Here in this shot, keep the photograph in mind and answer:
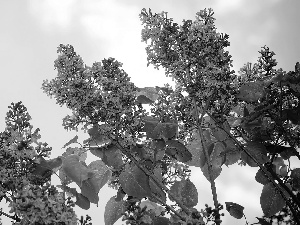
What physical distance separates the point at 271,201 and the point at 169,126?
1561mm

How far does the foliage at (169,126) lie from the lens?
12.3 feet

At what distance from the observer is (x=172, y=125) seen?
412cm

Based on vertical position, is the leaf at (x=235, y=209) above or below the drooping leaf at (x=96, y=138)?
below

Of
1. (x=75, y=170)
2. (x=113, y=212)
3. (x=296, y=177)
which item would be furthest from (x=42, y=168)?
(x=296, y=177)

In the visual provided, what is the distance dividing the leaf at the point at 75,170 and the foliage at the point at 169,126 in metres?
0.01

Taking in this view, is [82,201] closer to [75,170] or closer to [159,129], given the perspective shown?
[75,170]

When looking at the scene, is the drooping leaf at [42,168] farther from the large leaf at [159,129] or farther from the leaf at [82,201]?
the large leaf at [159,129]

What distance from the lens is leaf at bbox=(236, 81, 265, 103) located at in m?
4.03

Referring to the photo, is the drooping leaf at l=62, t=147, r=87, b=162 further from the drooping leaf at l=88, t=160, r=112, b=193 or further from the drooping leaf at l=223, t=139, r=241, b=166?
the drooping leaf at l=223, t=139, r=241, b=166

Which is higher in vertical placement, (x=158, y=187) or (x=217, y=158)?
(x=217, y=158)

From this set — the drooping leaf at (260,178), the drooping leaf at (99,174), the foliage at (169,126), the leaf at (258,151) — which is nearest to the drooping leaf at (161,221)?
the foliage at (169,126)

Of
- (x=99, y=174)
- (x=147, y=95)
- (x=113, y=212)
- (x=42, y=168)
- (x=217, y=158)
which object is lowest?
(x=113, y=212)

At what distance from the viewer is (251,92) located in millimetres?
4055

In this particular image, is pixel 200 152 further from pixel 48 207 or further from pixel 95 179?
pixel 48 207
